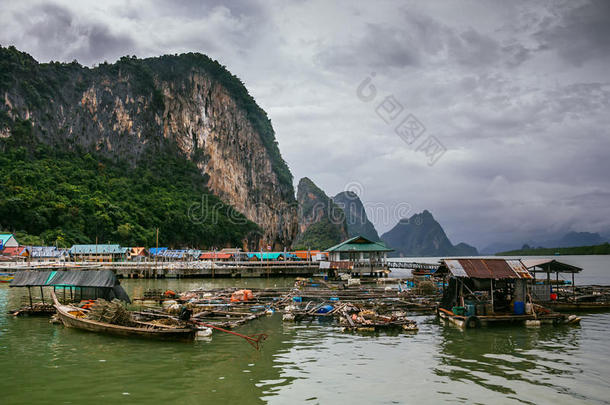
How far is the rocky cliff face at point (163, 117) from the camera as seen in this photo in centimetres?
10588

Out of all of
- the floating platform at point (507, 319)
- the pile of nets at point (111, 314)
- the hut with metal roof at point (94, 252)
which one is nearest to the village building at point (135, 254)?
the hut with metal roof at point (94, 252)

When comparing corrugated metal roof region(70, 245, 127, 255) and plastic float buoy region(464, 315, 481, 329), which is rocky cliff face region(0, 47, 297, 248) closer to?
corrugated metal roof region(70, 245, 127, 255)

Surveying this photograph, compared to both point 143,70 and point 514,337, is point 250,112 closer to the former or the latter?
point 143,70

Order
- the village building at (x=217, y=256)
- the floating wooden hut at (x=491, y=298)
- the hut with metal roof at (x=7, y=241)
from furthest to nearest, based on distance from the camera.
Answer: the village building at (x=217, y=256) < the hut with metal roof at (x=7, y=241) < the floating wooden hut at (x=491, y=298)

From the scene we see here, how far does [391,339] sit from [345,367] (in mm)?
4797

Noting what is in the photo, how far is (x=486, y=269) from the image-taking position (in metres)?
20.4

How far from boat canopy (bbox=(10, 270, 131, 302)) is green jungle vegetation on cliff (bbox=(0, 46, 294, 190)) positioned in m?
101

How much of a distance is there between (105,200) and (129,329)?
79.3 metres

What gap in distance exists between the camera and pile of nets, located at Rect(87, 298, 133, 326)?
16.5 meters

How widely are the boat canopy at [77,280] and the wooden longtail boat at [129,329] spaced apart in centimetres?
372

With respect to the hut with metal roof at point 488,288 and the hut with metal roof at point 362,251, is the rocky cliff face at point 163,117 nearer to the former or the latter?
the hut with metal roof at point 362,251

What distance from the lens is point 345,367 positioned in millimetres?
12367

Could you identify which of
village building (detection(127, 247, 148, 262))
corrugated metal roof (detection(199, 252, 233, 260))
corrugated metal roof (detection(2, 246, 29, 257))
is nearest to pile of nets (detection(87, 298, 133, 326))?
corrugated metal roof (detection(2, 246, 29, 257))

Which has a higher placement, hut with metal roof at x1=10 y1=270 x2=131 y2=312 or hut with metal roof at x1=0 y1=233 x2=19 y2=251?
hut with metal roof at x1=0 y1=233 x2=19 y2=251
